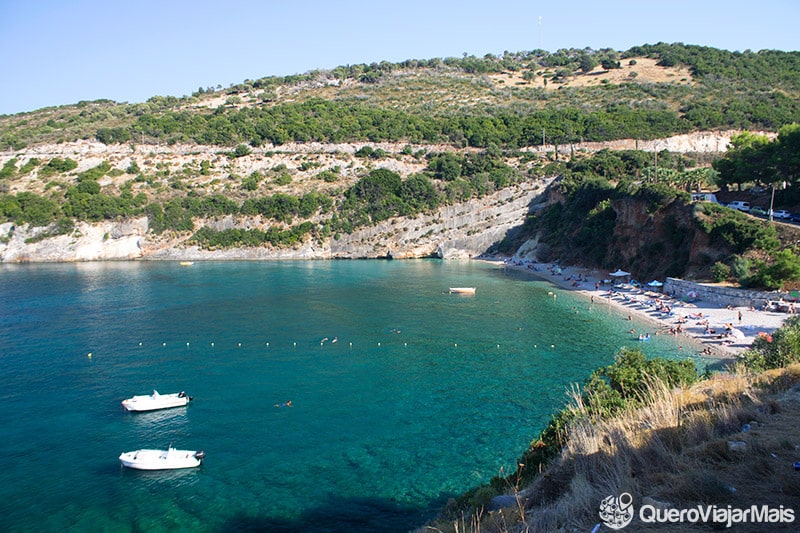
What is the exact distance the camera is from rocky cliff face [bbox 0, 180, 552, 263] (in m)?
83.4

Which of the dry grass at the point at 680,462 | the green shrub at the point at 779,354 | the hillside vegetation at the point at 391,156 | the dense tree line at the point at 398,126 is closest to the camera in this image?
the dry grass at the point at 680,462

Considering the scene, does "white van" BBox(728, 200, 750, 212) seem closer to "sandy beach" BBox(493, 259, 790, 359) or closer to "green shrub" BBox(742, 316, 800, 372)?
"sandy beach" BBox(493, 259, 790, 359)

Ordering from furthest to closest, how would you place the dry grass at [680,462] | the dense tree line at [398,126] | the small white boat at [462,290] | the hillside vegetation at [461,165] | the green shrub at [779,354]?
the dense tree line at [398,126], the small white boat at [462,290], the hillside vegetation at [461,165], the green shrub at [779,354], the dry grass at [680,462]

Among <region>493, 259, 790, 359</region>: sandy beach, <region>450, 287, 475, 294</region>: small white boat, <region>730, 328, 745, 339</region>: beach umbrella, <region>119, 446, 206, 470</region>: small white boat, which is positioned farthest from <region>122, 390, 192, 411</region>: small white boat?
<region>730, 328, 745, 339</region>: beach umbrella

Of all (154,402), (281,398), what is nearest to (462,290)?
(281,398)

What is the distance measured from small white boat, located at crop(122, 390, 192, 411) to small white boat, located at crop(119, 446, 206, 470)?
4662mm

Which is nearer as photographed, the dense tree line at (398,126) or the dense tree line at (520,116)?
the dense tree line at (520,116)

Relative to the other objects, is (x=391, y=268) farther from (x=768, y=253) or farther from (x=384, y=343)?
(x=768, y=253)

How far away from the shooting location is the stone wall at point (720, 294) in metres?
34.7

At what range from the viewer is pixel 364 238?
8762cm

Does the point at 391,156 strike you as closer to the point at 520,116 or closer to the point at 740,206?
the point at 520,116

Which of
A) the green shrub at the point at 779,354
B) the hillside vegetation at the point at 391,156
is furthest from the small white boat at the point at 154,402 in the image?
the hillside vegetation at the point at 391,156

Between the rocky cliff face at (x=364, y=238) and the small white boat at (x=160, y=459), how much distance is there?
68180 millimetres

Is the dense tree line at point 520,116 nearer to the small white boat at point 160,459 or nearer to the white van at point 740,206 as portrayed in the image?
the white van at point 740,206
